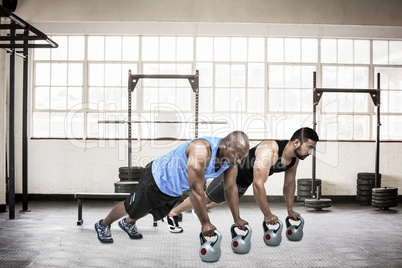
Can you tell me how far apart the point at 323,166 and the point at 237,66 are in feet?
7.26

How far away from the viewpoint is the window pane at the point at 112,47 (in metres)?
6.86

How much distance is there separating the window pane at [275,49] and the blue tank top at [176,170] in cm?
413

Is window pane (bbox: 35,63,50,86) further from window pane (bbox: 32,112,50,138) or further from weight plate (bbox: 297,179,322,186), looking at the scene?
weight plate (bbox: 297,179,322,186)

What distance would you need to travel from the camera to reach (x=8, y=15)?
4047 millimetres

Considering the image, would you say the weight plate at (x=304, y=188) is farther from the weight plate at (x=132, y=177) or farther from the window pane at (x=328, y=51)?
the weight plate at (x=132, y=177)

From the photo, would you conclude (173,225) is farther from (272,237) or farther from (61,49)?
(61,49)

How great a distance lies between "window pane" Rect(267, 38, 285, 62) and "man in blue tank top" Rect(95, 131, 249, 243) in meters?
4.03

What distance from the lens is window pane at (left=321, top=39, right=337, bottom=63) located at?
274 inches

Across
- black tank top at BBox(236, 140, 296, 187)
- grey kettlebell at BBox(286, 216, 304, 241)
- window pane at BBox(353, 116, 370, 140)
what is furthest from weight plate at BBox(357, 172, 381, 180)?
black tank top at BBox(236, 140, 296, 187)

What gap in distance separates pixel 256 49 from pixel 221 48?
590mm

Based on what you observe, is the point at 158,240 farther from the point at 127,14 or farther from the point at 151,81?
the point at 127,14

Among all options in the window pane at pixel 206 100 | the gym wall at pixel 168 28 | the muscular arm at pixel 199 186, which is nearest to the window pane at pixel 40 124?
the gym wall at pixel 168 28

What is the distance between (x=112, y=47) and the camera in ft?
22.5

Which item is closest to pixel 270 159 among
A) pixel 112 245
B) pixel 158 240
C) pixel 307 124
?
pixel 158 240
